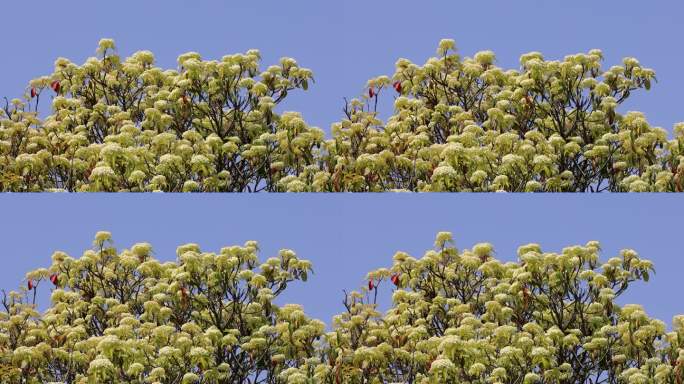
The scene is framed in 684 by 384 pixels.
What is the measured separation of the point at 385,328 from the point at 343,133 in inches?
130

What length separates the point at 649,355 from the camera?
1869 cm

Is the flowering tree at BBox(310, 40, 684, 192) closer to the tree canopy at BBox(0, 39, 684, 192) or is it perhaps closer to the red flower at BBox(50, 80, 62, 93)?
the tree canopy at BBox(0, 39, 684, 192)

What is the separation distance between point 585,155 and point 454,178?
74.3 inches

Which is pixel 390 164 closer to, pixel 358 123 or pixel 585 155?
pixel 358 123

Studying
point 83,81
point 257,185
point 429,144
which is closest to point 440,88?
point 429,144

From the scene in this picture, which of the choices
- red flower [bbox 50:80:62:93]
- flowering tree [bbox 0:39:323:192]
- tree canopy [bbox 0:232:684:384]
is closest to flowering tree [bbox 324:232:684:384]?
tree canopy [bbox 0:232:684:384]

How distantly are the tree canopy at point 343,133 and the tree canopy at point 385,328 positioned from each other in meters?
1.43

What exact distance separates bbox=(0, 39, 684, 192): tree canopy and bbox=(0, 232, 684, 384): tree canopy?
1.43 m

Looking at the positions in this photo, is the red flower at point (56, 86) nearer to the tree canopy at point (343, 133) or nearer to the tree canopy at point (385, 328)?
the tree canopy at point (343, 133)

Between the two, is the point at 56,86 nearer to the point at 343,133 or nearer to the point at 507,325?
the point at 343,133

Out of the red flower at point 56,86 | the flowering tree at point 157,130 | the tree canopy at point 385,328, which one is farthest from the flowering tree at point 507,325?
the red flower at point 56,86

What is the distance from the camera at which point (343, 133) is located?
21406 mm

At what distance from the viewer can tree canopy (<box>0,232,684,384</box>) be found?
60.4ft

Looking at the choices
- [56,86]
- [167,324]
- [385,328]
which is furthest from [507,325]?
[56,86]
